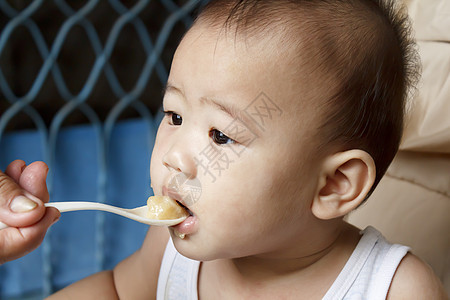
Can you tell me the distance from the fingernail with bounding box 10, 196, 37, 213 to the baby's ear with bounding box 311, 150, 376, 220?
1.23ft

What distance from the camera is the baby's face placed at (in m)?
0.71

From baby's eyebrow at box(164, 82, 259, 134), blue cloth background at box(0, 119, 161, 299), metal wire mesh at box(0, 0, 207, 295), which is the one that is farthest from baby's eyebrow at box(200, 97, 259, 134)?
blue cloth background at box(0, 119, 161, 299)

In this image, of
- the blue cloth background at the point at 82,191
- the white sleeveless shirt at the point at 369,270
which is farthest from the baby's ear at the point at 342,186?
the blue cloth background at the point at 82,191

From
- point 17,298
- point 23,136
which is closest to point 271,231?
point 23,136

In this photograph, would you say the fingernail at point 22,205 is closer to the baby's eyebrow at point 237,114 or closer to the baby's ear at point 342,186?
the baby's eyebrow at point 237,114

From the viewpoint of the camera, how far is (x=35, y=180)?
2.47 ft

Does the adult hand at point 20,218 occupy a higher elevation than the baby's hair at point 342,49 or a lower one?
lower

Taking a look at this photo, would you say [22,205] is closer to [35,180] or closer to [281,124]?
[35,180]

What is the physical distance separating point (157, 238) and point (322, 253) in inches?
12.9

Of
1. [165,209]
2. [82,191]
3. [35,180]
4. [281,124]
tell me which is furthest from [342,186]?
[82,191]

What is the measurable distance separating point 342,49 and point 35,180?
1.48 ft

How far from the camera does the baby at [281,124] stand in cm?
71

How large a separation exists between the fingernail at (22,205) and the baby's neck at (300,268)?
36 cm

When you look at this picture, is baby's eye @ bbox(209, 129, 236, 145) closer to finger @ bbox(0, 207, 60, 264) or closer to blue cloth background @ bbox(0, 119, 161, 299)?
finger @ bbox(0, 207, 60, 264)
